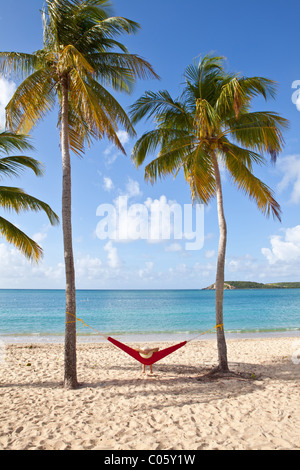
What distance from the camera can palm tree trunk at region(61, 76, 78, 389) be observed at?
156 inches

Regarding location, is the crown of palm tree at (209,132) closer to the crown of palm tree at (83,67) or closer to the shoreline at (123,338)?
the crown of palm tree at (83,67)

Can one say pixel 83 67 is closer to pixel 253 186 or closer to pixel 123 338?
pixel 253 186

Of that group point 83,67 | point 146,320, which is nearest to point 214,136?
point 83,67

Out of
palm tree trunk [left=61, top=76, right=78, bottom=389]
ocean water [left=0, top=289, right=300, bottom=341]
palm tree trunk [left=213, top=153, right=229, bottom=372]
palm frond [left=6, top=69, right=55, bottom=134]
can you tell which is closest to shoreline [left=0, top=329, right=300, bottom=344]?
ocean water [left=0, top=289, right=300, bottom=341]

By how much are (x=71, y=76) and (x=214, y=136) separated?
236 centimetres

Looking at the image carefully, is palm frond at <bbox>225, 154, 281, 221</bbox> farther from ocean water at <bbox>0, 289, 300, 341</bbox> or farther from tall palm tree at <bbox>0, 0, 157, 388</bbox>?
ocean water at <bbox>0, 289, 300, 341</bbox>

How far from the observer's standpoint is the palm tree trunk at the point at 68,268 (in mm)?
3951

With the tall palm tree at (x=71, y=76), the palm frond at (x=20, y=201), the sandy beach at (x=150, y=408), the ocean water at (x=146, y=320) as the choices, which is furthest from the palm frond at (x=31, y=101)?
the ocean water at (x=146, y=320)

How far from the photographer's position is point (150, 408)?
3223mm

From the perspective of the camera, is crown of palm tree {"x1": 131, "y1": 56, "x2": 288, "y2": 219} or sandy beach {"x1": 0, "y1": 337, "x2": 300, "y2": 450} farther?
crown of palm tree {"x1": 131, "y1": 56, "x2": 288, "y2": 219}

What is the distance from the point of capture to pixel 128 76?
4.70 metres

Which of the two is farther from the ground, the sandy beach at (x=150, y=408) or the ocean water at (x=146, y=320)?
the sandy beach at (x=150, y=408)

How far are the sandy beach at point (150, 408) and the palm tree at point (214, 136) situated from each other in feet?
3.01
